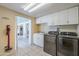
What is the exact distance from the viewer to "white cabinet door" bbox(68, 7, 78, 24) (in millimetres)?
3658

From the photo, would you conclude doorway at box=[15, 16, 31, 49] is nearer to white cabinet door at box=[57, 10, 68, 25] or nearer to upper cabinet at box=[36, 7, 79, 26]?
upper cabinet at box=[36, 7, 79, 26]

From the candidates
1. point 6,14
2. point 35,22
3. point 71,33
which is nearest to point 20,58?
point 71,33

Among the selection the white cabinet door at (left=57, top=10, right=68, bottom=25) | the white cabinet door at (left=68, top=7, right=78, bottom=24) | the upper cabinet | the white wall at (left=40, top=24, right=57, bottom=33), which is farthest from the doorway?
the white cabinet door at (left=68, top=7, right=78, bottom=24)

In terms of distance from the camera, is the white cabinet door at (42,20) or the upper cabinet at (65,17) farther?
the white cabinet door at (42,20)

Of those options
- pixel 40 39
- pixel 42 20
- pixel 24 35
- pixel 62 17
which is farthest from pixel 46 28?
pixel 24 35

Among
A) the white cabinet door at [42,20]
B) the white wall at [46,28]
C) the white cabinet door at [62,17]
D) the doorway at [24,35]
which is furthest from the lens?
the doorway at [24,35]

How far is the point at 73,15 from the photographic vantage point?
3.78 metres

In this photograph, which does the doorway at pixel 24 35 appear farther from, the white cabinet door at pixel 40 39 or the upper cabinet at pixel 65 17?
the upper cabinet at pixel 65 17

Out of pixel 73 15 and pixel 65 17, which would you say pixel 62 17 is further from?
pixel 73 15

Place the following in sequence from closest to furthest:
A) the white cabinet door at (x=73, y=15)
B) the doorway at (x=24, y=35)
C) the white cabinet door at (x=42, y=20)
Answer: the white cabinet door at (x=73, y=15) → the white cabinet door at (x=42, y=20) → the doorway at (x=24, y=35)

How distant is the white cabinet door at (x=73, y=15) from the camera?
366cm

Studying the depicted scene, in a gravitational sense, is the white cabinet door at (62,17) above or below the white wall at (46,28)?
above

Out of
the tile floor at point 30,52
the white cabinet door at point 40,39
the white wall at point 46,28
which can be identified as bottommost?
the tile floor at point 30,52

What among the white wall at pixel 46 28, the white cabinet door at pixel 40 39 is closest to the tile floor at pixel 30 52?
the white cabinet door at pixel 40 39
